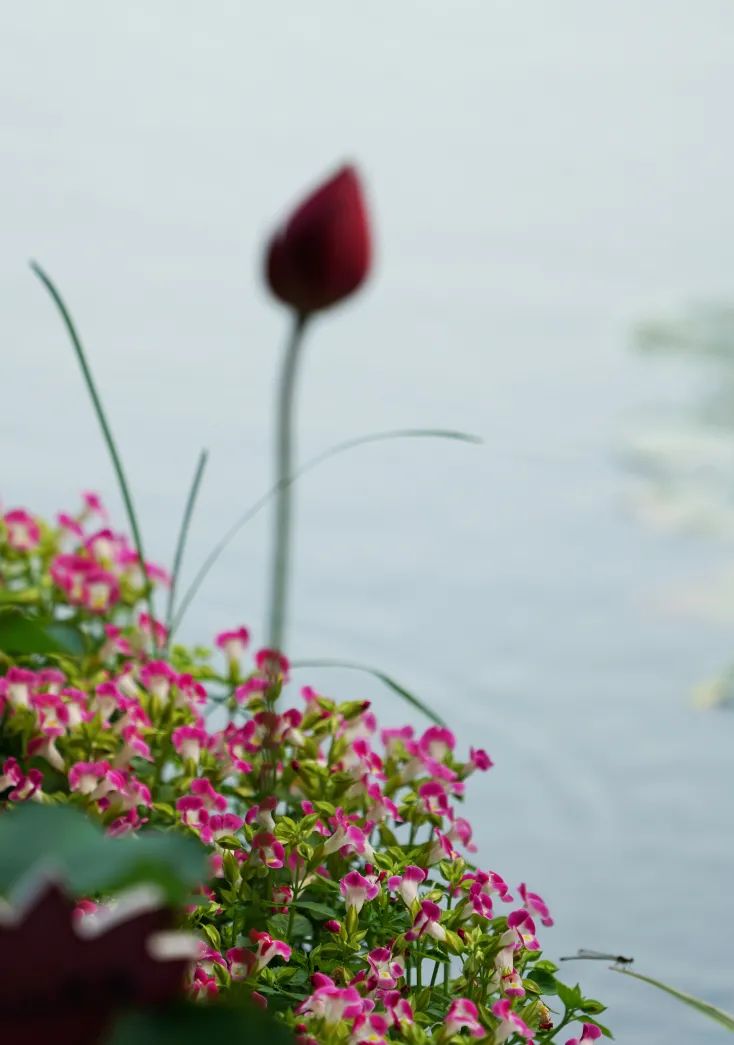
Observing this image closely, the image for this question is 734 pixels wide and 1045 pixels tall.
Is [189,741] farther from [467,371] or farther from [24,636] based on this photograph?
[467,371]

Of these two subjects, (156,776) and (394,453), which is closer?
(156,776)

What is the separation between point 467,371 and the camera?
4809 millimetres

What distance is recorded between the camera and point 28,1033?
1.71ft

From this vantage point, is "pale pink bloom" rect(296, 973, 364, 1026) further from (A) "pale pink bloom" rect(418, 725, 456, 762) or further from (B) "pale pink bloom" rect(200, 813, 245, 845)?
(A) "pale pink bloom" rect(418, 725, 456, 762)

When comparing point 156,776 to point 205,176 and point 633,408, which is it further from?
point 205,176

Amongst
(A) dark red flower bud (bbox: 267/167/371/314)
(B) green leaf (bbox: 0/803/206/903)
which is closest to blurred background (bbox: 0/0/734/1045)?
(A) dark red flower bud (bbox: 267/167/371/314)

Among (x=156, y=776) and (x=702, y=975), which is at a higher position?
(x=702, y=975)

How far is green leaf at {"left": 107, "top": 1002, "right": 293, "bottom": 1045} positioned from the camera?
1.66ft

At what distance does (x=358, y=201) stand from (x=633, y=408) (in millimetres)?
4115

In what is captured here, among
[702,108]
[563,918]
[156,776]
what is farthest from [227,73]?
[156,776]

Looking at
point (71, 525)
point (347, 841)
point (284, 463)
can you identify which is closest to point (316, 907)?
point (347, 841)

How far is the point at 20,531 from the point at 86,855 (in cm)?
115

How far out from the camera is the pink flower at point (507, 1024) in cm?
95

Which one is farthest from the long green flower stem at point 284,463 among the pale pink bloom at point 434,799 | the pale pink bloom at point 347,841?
the pale pink bloom at point 434,799
